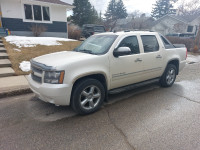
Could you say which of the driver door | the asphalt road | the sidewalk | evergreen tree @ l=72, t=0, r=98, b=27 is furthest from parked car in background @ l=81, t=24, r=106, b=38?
evergreen tree @ l=72, t=0, r=98, b=27

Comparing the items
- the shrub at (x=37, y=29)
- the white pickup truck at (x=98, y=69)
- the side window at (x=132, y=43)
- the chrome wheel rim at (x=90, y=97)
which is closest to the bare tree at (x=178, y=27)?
the shrub at (x=37, y=29)

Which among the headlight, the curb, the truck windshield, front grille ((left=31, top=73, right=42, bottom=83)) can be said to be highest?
the truck windshield

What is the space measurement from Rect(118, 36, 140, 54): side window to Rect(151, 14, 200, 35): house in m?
34.0

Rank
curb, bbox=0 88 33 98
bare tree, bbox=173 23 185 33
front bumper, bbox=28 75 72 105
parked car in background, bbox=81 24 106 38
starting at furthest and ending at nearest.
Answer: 1. bare tree, bbox=173 23 185 33
2. parked car in background, bbox=81 24 106 38
3. curb, bbox=0 88 33 98
4. front bumper, bbox=28 75 72 105

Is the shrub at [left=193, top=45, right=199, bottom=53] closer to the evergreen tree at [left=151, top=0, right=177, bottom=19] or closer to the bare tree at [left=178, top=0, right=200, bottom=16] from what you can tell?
the bare tree at [left=178, top=0, right=200, bottom=16]

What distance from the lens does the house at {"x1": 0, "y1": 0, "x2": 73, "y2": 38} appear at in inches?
487

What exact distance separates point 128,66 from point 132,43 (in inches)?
27.6

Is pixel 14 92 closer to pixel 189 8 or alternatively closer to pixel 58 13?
pixel 58 13

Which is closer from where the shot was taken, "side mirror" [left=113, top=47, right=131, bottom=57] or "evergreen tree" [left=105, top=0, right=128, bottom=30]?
"side mirror" [left=113, top=47, right=131, bottom=57]

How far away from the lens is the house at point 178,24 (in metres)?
33.3

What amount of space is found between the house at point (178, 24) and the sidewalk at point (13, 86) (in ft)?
116

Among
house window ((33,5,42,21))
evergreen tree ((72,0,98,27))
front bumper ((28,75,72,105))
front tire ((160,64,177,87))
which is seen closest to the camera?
front bumper ((28,75,72,105))

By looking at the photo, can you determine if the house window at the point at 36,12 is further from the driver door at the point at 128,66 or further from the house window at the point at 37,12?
the driver door at the point at 128,66

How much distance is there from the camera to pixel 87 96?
3.38 meters
